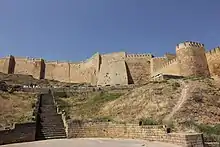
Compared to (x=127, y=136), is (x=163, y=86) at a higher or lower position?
higher

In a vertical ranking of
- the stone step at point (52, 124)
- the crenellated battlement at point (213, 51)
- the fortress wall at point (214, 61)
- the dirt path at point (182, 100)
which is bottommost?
the stone step at point (52, 124)

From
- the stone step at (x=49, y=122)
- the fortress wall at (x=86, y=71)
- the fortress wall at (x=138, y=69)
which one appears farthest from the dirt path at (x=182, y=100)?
the fortress wall at (x=86, y=71)

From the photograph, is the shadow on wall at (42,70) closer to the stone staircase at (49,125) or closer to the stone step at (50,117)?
the stone staircase at (49,125)

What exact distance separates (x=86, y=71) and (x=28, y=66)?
489 inches

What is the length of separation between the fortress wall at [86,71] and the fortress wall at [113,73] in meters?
1.97

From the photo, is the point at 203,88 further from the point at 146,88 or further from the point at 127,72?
the point at 127,72

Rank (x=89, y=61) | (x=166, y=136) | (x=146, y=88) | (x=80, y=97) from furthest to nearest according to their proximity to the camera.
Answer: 1. (x=89, y=61)
2. (x=80, y=97)
3. (x=146, y=88)
4. (x=166, y=136)

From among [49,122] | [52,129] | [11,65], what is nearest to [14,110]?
→ [49,122]

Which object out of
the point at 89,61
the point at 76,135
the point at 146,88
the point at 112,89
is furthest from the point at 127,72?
the point at 76,135

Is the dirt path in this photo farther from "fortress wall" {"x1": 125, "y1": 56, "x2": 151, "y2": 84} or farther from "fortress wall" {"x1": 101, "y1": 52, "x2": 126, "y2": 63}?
"fortress wall" {"x1": 101, "y1": 52, "x2": 126, "y2": 63}

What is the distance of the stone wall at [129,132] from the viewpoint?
31.2ft

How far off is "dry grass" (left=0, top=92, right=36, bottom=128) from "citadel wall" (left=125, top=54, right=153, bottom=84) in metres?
22.8

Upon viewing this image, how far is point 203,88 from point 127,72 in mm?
24722

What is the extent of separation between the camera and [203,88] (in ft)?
68.6
